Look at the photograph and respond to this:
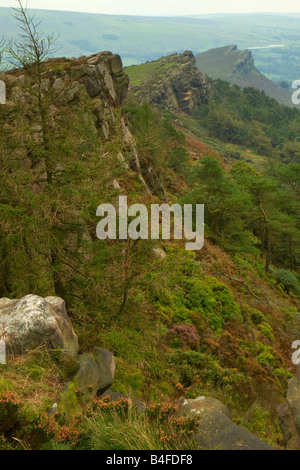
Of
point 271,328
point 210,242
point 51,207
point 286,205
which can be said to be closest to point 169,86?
point 286,205

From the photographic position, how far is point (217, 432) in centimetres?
521

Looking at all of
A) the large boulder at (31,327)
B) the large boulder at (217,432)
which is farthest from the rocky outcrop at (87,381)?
the large boulder at (217,432)

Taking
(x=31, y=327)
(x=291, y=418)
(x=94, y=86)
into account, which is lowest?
(x=291, y=418)

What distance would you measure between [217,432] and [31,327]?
3.41m

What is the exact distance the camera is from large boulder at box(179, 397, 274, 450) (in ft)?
16.0

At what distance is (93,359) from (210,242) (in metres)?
17.1

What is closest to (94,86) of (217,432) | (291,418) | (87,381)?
(87,381)

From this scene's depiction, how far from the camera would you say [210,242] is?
2353cm

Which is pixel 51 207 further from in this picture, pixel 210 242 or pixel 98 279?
pixel 210 242

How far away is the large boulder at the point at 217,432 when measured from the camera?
4.88 metres

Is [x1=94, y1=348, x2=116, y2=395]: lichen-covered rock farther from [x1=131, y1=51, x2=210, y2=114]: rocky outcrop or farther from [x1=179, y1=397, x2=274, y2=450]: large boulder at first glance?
[x1=131, y1=51, x2=210, y2=114]: rocky outcrop

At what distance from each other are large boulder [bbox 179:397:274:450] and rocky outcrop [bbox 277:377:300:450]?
123 centimetres

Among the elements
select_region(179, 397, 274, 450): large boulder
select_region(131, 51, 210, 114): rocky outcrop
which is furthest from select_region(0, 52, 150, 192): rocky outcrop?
select_region(131, 51, 210, 114): rocky outcrop

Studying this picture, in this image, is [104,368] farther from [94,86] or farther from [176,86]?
[176,86]
